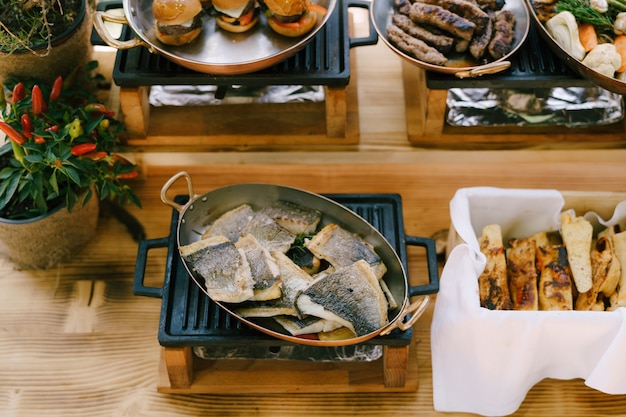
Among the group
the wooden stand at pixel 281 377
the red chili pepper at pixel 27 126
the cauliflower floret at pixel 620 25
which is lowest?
the wooden stand at pixel 281 377

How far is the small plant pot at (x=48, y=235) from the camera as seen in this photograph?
1999 mm

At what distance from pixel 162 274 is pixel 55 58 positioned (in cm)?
70

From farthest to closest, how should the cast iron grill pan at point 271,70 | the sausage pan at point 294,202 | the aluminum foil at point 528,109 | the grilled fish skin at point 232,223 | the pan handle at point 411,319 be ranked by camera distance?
the aluminum foil at point 528,109 → the cast iron grill pan at point 271,70 → the grilled fish skin at point 232,223 → the sausage pan at point 294,202 → the pan handle at point 411,319

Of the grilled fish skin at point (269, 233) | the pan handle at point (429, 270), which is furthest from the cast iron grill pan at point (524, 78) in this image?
the grilled fish skin at point (269, 233)

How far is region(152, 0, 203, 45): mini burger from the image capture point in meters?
1.93

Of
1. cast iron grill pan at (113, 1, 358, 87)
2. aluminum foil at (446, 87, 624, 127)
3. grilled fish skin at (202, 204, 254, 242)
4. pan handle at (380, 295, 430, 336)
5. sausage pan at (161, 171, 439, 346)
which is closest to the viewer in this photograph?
pan handle at (380, 295, 430, 336)

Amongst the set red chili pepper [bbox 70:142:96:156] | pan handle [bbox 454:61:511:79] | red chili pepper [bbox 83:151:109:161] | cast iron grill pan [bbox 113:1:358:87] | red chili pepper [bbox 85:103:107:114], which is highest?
pan handle [bbox 454:61:511:79]

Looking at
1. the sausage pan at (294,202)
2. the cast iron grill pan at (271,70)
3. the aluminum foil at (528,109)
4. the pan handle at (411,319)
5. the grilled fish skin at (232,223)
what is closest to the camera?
the pan handle at (411,319)

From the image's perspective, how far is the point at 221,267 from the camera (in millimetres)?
1749

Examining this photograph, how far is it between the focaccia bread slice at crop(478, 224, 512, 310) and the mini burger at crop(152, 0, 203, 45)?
959 mm

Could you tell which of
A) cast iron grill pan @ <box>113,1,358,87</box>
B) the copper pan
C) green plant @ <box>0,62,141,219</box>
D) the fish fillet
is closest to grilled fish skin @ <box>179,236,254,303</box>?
the fish fillet

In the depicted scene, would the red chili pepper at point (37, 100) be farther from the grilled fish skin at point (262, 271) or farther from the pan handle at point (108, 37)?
the grilled fish skin at point (262, 271)

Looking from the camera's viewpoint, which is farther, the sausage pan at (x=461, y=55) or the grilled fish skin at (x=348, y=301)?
the sausage pan at (x=461, y=55)

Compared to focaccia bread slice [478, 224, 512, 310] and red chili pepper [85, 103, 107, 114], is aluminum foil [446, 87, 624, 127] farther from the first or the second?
red chili pepper [85, 103, 107, 114]
